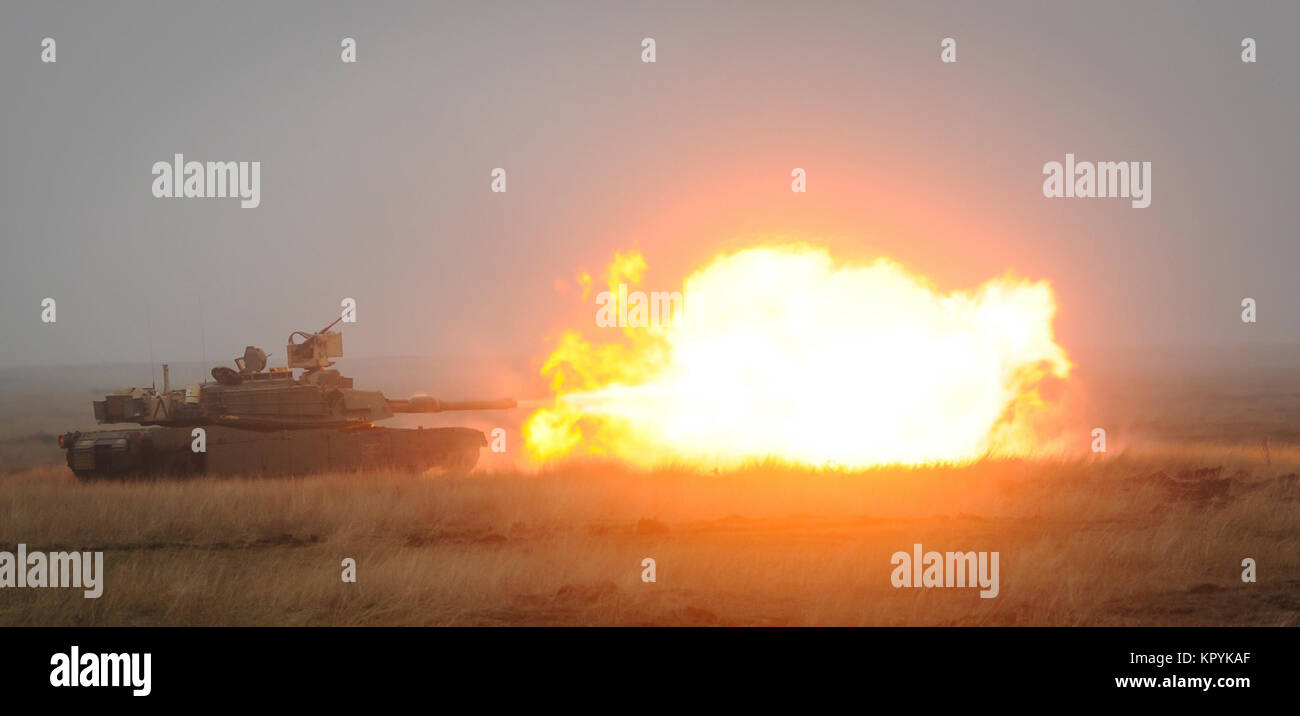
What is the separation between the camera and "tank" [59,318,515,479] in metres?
22.6

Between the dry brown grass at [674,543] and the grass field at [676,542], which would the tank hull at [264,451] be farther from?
the dry brown grass at [674,543]

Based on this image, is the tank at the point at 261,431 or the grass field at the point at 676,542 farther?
the tank at the point at 261,431

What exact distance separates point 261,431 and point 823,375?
14.1 meters

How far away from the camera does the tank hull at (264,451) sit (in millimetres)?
22359

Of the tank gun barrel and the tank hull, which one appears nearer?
the tank hull

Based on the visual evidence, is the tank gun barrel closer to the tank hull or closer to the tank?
the tank

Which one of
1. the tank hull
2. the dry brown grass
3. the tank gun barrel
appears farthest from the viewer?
the tank gun barrel

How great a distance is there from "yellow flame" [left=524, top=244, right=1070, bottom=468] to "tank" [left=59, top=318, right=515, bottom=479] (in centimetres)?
552

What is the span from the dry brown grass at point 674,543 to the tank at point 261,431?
0.89m

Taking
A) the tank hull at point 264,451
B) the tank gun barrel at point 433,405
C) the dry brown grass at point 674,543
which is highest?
the tank gun barrel at point 433,405

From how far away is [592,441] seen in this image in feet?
106

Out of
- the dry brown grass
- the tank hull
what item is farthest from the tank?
the dry brown grass

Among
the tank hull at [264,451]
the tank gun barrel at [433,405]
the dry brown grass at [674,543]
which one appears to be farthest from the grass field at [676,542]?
the tank gun barrel at [433,405]

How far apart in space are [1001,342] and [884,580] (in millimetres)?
16719
